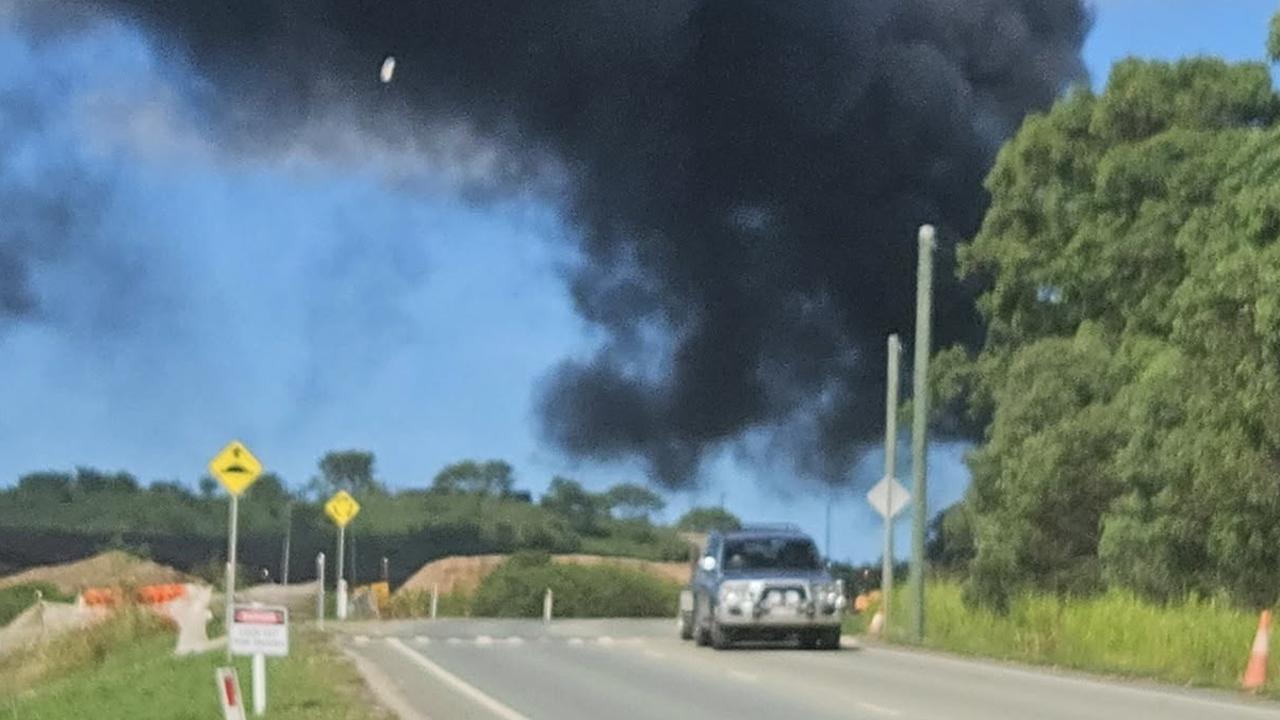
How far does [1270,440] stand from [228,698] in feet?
61.9

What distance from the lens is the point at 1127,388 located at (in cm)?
4003

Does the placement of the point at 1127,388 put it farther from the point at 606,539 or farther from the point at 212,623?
the point at 606,539

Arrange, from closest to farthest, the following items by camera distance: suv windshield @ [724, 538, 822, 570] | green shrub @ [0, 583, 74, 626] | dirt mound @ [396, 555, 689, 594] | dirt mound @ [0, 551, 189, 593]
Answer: suv windshield @ [724, 538, 822, 570], dirt mound @ [0, 551, 189, 593], green shrub @ [0, 583, 74, 626], dirt mound @ [396, 555, 689, 594]

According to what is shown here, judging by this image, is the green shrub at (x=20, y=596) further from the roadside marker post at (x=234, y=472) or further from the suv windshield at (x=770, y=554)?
the roadside marker post at (x=234, y=472)

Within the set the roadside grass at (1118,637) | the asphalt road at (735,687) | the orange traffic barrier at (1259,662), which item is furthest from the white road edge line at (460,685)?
the orange traffic barrier at (1259,662)

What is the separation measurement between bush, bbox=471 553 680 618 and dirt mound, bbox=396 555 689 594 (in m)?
4.88

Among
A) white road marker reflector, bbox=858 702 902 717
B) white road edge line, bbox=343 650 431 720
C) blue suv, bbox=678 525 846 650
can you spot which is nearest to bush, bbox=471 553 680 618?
blue suv, bbox=678 525 846 650

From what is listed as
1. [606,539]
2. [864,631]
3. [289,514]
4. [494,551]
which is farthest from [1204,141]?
[606,539]

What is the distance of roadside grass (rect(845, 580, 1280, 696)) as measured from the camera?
2652cm

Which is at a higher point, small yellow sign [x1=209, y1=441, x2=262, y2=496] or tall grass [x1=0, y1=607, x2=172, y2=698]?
small yellow sign [x1=209, y1=441, x2=262, y2=496]

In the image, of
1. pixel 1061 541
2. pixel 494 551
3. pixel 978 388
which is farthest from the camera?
pixel 494 551

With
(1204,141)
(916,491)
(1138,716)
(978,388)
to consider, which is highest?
(1204,141)

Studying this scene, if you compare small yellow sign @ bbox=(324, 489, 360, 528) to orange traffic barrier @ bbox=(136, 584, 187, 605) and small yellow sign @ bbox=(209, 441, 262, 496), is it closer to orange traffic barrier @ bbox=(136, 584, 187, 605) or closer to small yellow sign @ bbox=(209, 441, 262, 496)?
orange traffic barrier @ bbox=(136, 584, 187, 605)

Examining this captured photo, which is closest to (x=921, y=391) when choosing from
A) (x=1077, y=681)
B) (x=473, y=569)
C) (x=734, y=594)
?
(x=734, y=594)
